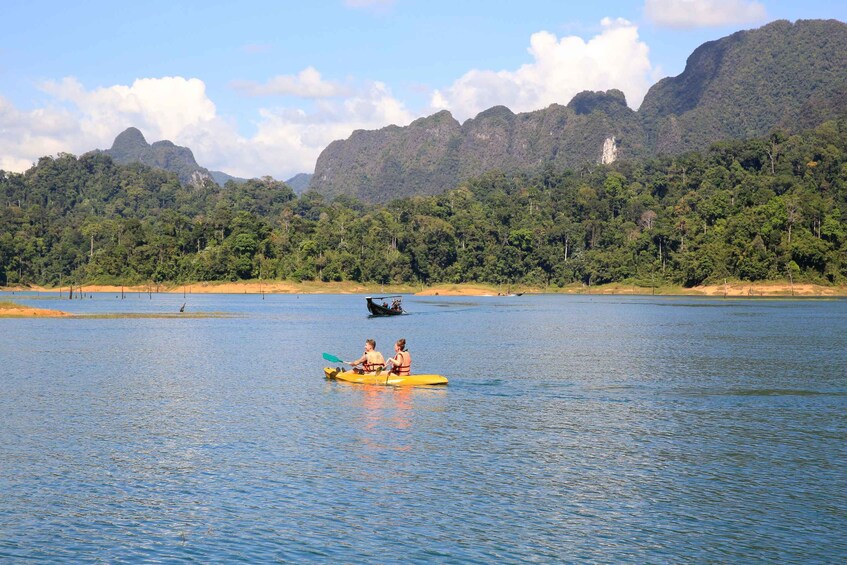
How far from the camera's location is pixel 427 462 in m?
25.9

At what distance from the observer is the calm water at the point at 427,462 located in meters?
18.7

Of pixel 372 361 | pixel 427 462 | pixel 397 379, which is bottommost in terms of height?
pixel 427 462

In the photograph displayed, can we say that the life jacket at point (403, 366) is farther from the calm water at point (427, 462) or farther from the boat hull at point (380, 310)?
the boat hull at point (380, 310)

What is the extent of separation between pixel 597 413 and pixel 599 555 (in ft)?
58.2

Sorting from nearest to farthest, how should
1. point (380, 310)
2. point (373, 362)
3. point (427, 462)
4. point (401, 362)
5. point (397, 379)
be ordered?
point (427, 462), point (397, 379), point (401, 362), point (373, 362), point (380, 310)

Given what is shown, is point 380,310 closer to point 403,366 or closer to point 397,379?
point 403,366

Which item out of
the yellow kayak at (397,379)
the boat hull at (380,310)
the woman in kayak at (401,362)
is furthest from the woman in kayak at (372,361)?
the boat hull at (380,310)

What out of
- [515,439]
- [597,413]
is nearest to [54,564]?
[515,439]

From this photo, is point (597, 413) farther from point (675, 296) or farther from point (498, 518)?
point (675, 296)

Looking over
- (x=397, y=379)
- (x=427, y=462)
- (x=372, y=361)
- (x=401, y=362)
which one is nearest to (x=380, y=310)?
(x=372, y=361)

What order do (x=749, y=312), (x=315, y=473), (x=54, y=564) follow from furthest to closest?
(x=749, y=312), (x=315, y=473), (x=54, y=564)

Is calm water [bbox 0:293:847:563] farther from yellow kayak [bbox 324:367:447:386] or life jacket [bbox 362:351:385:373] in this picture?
life jacket [bbox 362:351:385:373]

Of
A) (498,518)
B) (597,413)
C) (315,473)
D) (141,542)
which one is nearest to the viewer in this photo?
(141,542)

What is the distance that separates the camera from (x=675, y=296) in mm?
194375
